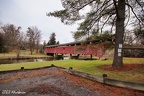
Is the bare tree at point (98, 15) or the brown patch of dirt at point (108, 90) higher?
the bare tree at point (98, 15)

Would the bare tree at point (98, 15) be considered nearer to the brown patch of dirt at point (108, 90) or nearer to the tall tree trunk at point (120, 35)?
the tall tree trunk at point (120, 35)

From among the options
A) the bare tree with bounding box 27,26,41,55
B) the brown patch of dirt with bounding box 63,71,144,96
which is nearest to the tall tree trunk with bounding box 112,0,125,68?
the brown patch of dirt with bounding box 63,71,144,96

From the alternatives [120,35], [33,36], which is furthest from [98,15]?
[33,36]

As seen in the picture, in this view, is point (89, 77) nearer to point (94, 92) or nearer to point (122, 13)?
point (94, 92)

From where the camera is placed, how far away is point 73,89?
6023 millimetres

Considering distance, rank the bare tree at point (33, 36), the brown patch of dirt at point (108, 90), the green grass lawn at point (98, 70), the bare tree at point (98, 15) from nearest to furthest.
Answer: the brown patch of dirt at point (108, 90) < the green grass lawn at point (98, 70) < the bare tree at point (98, 15) < the bare tree at point (33, 36)

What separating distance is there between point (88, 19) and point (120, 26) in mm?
2463

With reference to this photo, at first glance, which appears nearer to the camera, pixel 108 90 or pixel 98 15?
pixel 108 90

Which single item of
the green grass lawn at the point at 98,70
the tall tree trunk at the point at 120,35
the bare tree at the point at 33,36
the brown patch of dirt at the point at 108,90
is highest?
the bare tree at the point at 33,36

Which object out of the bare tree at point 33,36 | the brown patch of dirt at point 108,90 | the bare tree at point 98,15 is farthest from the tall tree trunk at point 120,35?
the bare tree at point 33,36

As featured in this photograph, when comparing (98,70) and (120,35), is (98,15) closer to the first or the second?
(120,35)

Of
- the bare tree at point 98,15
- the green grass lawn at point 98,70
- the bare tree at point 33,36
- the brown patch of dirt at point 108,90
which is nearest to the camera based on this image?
the brown patch of dirt at point 108,90

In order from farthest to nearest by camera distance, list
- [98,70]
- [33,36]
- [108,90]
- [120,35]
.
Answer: [33,36] < [120,35] < [98,70] < [108,90]


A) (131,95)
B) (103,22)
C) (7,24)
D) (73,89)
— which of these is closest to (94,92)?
(73,89)
